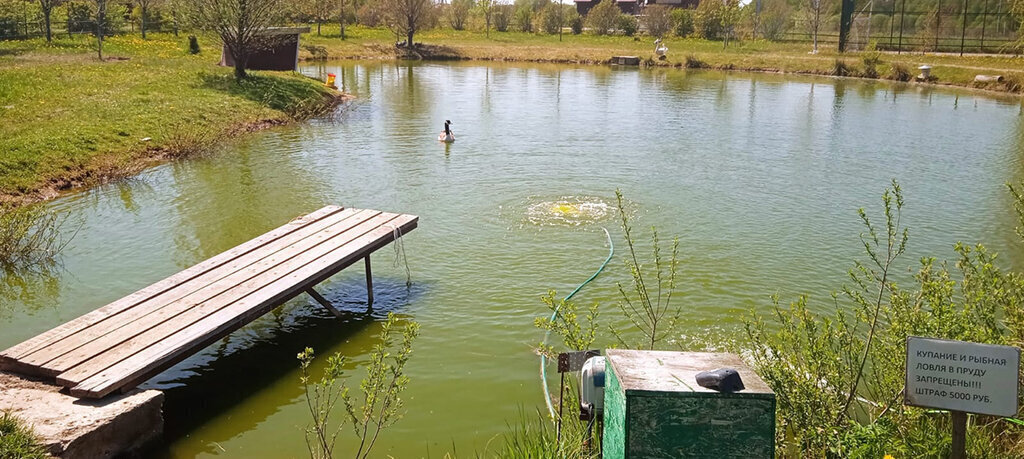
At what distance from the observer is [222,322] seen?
7.45 meters

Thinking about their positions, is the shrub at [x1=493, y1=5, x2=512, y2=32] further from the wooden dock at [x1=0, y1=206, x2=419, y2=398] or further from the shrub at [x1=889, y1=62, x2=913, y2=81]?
the wooden dock at [x1=0, y1=206, x2=419, y2=398]

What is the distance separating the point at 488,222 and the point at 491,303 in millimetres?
3594

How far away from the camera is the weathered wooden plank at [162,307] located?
22.1ft

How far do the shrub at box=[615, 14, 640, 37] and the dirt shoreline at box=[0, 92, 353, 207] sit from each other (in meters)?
50.3

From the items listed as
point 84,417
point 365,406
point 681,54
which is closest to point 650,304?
point 365,406

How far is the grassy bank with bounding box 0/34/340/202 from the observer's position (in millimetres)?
15750

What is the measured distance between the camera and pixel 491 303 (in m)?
10.1

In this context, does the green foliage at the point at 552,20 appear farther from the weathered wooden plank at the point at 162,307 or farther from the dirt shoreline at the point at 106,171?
the weathered wooden plank at the point at 162,307

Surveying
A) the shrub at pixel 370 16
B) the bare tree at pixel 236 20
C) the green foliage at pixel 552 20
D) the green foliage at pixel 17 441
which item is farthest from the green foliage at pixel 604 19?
the green foliage at pixel 17 441

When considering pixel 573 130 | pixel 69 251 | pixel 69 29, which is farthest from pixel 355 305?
pixel 69 29

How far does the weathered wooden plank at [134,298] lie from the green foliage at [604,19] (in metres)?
59.8

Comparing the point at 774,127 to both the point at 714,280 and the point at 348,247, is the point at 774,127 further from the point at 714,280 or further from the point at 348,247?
the point at 348,247

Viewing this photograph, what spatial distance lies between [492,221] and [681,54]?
4030 centimetres

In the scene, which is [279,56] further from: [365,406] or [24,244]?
[365,406]
